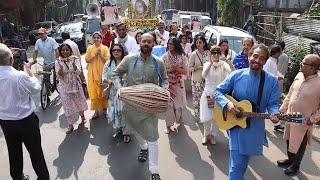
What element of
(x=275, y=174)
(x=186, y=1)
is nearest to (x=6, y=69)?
(x=275, y=174)

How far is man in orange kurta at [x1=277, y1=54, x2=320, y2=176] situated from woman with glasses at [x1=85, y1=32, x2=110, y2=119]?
11.6 ft

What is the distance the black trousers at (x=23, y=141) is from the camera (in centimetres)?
379

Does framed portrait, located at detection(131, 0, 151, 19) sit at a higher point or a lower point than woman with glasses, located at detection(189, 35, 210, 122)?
higher

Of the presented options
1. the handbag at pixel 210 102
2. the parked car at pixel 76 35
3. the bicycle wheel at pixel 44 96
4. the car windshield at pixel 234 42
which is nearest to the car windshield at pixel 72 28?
the parked car at pixel 76 35

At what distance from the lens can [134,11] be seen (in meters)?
11.8

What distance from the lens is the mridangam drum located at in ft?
12.8

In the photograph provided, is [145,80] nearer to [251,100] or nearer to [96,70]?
[251,100]

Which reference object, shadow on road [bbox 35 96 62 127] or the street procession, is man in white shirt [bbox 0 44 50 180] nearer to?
the street procession

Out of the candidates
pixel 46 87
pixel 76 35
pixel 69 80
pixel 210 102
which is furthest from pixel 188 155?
pixel 76 35

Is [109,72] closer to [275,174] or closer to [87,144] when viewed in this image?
[87,144]

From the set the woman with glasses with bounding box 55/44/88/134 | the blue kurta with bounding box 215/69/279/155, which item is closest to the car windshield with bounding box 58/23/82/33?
the woman with glasses with bounding box 55/44/88/134

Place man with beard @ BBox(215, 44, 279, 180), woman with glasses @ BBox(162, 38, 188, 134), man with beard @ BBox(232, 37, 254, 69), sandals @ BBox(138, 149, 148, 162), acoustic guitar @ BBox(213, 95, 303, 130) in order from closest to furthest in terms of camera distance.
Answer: acoustic guitar @ BBox(213, 95, 303, 130) → man with beard @ BBox(215, 44, 279, 180) → sandals @ BBox(138, 149, 148, 162) → man with beard @ BBox(232, 37, 254, 69) → woman with glasses @ BBox(162, 38, 188, 134)

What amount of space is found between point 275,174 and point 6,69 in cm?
360

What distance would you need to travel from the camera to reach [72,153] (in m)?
5.20
